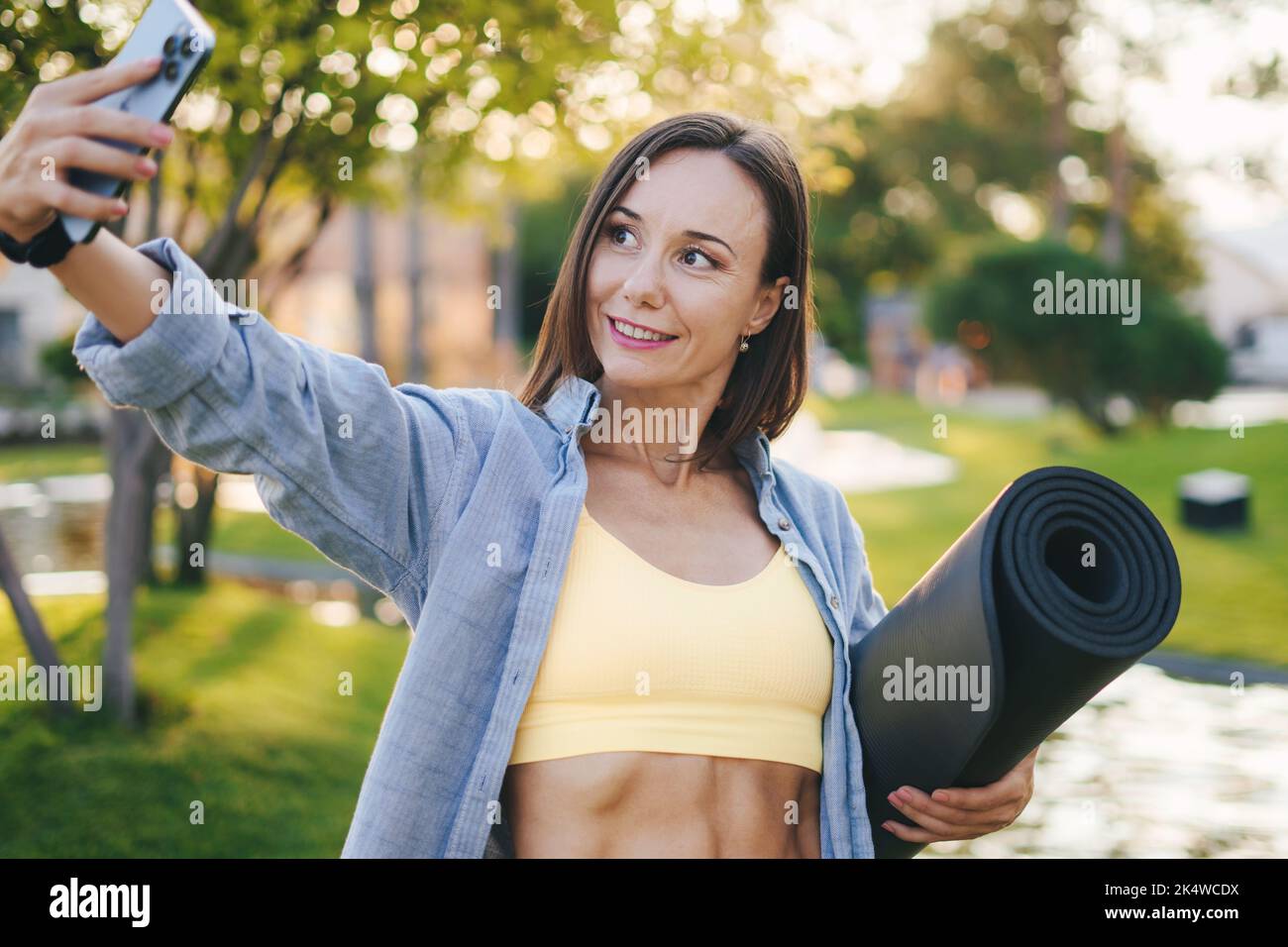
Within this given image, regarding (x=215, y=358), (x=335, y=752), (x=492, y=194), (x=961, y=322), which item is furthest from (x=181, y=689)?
(x=961, y=322)

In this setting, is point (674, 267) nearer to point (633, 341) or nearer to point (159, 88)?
point (633, 341)

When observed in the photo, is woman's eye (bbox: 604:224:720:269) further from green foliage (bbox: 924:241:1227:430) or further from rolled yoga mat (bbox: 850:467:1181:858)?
green foliage (bbox: 924:241:1227:430)

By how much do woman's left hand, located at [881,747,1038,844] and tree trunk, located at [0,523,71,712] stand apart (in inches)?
161

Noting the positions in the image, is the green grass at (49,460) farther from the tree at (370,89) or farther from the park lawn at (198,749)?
the tree at (370,89)

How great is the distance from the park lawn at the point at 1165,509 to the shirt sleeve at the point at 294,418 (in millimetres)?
3955

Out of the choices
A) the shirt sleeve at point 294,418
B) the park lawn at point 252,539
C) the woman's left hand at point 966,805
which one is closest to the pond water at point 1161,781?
the woman's left hand at point 966,805

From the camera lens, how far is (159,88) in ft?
4.43


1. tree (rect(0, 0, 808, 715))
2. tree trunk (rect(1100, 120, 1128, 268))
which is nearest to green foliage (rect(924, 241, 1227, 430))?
tree trunk (rect(1100, 120, 1128, 268))

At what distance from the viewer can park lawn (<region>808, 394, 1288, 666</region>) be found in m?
9.18

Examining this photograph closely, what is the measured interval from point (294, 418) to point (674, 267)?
0.79 meters

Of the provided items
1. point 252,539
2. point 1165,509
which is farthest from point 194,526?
point 1165,509
